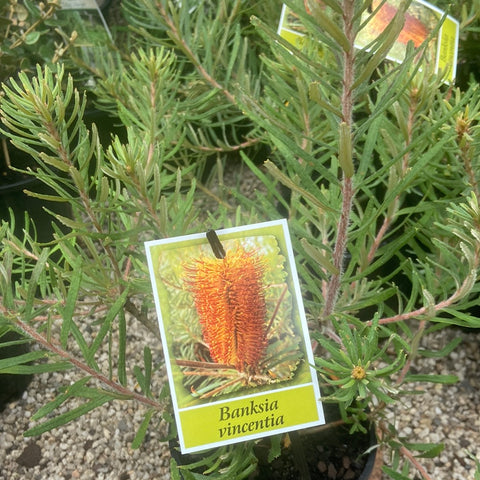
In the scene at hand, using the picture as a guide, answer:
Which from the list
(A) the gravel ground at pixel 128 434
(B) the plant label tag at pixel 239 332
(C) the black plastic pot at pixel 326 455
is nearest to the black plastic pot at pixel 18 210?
(A) the gravel ground at pixel 128 434

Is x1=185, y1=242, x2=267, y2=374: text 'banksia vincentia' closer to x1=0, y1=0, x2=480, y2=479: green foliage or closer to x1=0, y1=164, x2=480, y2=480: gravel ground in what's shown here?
x1=0, y1=0, x2=480, y2=479: green foliage

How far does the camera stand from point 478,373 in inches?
45.3

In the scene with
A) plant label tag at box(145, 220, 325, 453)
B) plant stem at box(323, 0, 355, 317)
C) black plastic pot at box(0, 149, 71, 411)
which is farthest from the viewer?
black plastic pot at box(0, 149, 71, 411)

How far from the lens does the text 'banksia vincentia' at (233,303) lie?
1.90ft

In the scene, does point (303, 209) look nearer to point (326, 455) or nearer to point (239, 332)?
point (239, 332)

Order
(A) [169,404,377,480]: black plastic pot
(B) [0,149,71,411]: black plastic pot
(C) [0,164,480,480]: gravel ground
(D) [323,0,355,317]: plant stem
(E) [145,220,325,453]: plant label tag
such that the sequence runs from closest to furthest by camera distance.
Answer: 1. (D) [323,0,355,317]: plant stem
2. (E) [145,220,325,453]: plant label tag
3. (A) [169,404,377,480]: black plastic pot
4. (C) [0,164,480,480]: gravel ground
5. (B) [0,149,71,411]: black plastic pot

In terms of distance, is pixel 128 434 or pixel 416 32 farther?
pixel 128 434

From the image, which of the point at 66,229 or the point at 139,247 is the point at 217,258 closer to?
the point at 139,247

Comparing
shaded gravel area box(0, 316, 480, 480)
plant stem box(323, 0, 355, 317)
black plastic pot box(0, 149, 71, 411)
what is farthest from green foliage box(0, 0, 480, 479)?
black plastic pot box(0, 149, 71, 411)

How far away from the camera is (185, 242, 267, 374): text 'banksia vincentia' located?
58 cm

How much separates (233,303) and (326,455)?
1.21 ft

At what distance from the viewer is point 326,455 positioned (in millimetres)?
835

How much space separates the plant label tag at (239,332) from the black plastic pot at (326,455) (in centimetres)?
22

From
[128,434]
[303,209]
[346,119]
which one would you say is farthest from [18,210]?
[346,119]
